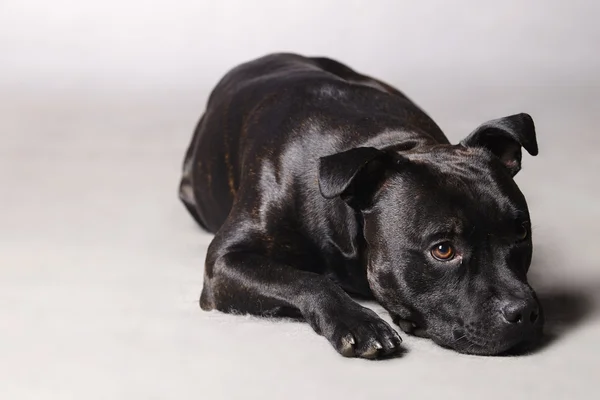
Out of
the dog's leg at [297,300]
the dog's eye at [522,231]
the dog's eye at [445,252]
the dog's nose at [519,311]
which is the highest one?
the dog's eye at [522,231]

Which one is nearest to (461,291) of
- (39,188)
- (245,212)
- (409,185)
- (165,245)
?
(409,185)

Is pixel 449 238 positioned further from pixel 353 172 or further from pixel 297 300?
pixel 297 300

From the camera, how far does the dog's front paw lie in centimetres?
540

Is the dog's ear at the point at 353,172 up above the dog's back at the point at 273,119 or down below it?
above

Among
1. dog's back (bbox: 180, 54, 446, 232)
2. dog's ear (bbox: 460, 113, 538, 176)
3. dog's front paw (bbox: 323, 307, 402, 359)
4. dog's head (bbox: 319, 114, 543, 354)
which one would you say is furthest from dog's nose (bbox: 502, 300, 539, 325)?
dog's back (bbox: 180, 54, 446, 232)

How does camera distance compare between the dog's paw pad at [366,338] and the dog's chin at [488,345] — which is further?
the dog's paw pad at [366,338]

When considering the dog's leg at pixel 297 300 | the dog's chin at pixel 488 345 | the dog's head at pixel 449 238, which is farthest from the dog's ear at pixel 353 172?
the dog's chin at pixel 488 345

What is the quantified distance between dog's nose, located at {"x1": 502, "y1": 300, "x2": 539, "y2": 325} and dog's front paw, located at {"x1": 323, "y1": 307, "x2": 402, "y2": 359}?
518 mm

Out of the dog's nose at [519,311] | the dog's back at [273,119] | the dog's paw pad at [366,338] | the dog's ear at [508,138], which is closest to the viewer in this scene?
the dog's nose at [519,311]

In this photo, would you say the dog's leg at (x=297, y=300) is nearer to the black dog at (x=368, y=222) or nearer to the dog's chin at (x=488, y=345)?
the black dog at (x=368, y=222)

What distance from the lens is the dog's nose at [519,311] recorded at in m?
5.17

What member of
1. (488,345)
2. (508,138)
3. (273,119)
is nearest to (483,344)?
(488,345)

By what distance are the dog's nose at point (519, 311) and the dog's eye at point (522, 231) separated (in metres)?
0.36

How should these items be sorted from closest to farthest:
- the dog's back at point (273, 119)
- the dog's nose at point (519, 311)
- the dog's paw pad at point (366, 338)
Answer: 1. the dog's nose at point (519, 311)
2. the dog's paw pad at point (366, 338)
3. the dog's back at point (273, 119)
